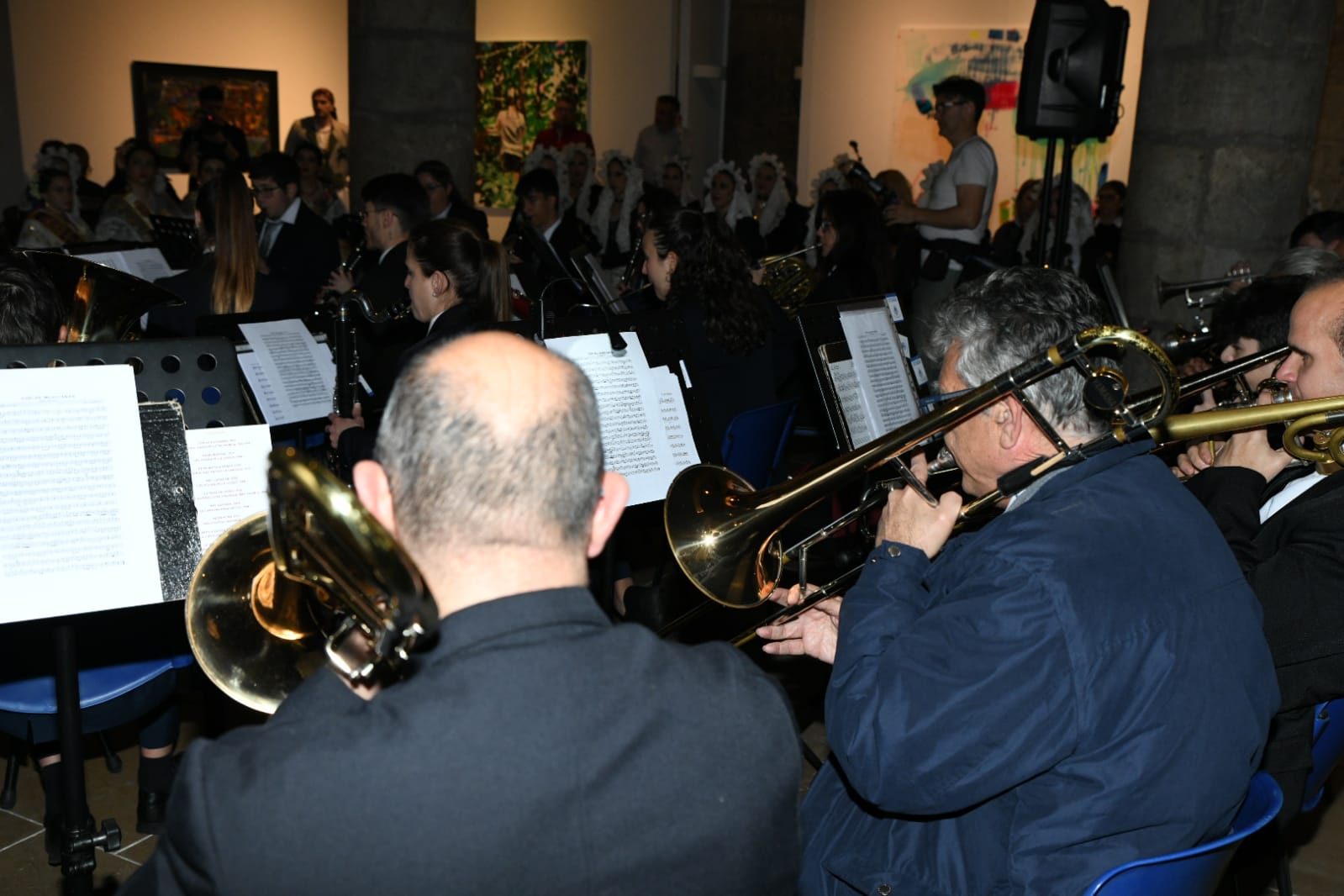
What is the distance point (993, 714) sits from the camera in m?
1.47

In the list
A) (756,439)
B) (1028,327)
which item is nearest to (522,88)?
(756,439)

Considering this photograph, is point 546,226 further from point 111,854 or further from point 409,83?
point 111,854

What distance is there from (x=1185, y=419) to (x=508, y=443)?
134cm

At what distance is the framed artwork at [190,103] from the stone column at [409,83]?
2933mm

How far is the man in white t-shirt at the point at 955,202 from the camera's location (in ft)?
19.8

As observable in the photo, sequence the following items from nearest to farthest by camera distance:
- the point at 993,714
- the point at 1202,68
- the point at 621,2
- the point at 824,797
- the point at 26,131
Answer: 1. the point at 993,714
2. the point at 824,797
3. the point at 1202,68
4. the point at 26,131
5. the point at 621,2

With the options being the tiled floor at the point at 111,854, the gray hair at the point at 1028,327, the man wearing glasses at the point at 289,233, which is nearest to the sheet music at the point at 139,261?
the man wearing glasses at the point at 289,233

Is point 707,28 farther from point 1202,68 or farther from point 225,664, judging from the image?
point 225,664

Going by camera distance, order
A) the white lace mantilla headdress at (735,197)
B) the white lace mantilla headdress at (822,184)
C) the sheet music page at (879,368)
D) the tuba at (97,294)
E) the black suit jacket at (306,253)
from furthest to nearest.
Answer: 1. the white lace mantilla headdress at (735,197)
2. the white lace mantilla headdress at (822,184)
3. the black suit jacket at (306,253)
4. the sheet music page at (879,368)
5. the tuba at (97,294)

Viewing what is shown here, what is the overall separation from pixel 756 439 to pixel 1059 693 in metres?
2.19

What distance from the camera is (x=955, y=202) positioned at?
616 cm

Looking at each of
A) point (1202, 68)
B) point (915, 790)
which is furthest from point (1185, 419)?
point (1202, 68)

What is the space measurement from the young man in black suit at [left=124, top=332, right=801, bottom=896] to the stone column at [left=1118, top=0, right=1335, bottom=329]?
5.60 meters

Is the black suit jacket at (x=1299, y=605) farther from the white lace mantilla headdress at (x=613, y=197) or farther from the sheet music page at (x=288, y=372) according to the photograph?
the white lace mantilla headdress at (x=613, y=197)
